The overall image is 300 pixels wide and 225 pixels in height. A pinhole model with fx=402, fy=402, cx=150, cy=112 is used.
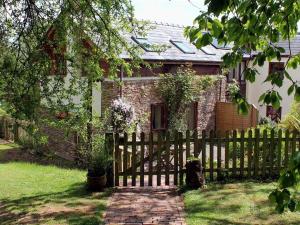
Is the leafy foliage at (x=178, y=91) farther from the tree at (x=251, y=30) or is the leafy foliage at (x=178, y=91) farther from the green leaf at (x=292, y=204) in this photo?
the green leaf at (x=292, y=204)

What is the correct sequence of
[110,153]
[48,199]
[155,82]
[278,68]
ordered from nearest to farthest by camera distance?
[278,68] → [48,199] → [110,153] → [155,82]

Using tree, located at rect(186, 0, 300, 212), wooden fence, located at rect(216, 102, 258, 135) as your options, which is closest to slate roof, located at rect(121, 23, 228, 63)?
wooden fence, located at rect(216, 102, 258, 135)

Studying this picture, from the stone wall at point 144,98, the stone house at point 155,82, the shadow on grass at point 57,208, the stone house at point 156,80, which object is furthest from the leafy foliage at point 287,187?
the stone wall at point 144,98

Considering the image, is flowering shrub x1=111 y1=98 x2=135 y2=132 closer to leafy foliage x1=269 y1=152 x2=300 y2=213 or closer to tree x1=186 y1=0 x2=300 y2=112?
tree x1=186 y1=0 x2=300 y2=112

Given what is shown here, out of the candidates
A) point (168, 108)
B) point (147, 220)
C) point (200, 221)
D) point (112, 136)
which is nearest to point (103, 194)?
point (112, 136)

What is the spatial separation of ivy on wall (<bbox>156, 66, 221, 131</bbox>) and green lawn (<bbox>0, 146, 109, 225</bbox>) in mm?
6917

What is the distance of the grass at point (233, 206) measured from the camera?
23.1 ft

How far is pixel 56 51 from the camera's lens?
325 inches

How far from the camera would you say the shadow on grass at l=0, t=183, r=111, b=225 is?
714 cm

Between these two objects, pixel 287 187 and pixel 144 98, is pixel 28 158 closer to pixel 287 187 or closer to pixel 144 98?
pixel 144 98

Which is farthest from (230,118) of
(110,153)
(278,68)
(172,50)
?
(278,68)

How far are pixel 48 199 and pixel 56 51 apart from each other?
3.15 m

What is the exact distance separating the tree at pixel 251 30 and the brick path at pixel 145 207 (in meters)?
4.54

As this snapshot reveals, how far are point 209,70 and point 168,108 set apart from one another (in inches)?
160
